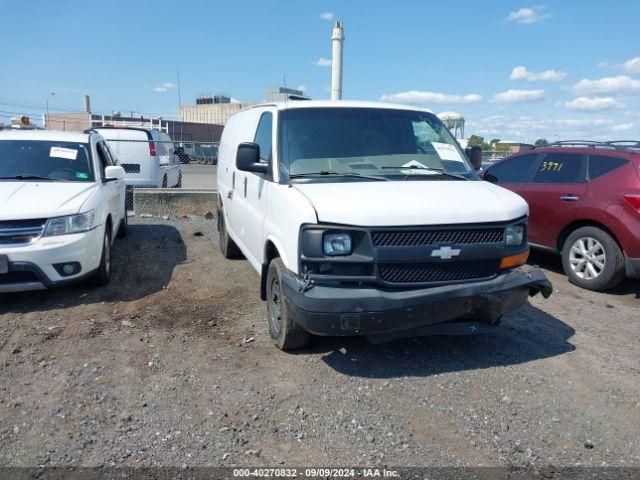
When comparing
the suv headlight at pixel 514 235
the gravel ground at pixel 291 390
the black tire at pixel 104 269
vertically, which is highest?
the suv headlight at pixel 514 235

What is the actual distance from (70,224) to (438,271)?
12.8 feet

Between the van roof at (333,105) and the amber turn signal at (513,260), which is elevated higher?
the van roof at (333,105)

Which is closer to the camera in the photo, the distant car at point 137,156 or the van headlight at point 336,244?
the van headlight at point 336,244

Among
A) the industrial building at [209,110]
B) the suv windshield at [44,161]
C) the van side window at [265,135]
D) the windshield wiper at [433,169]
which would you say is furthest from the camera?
the industrial building at [209,110]

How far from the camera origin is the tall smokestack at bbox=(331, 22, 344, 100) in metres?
14.0

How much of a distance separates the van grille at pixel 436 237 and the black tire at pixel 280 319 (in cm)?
85

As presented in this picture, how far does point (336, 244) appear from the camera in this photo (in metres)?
3.83

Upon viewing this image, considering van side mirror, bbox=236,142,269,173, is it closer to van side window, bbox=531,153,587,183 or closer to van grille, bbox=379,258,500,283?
van grille, bbox=379,258,500,283

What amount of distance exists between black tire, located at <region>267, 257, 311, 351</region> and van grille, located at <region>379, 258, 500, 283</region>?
2.75 ft

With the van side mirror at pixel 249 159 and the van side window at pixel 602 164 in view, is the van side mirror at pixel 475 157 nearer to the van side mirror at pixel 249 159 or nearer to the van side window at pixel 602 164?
the van side window at pixel 602 164

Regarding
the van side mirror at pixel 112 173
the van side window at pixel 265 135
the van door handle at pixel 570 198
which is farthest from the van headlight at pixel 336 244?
the van door handle at pixel 570 198

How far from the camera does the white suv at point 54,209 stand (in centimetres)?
530

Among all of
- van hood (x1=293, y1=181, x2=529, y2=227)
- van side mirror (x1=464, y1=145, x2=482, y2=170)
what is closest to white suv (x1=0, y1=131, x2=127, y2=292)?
van hood (x1=293, y1=181, x2=529, y2=227)

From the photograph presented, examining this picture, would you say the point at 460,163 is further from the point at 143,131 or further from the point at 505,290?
the point at 143,131
